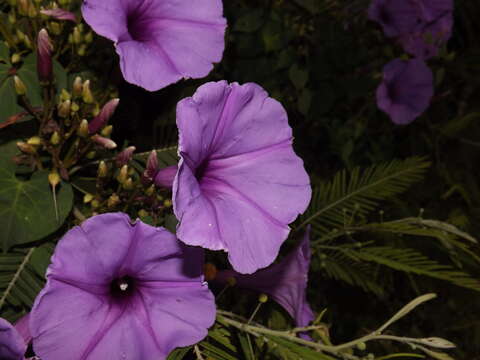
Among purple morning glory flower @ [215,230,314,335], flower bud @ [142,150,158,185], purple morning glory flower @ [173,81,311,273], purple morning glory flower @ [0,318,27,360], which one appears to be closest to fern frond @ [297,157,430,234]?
purple morning glory flower @ [215,230,314,335]

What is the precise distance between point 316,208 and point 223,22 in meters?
0.52

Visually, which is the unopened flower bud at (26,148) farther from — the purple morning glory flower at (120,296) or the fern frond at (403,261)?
the fern frond at (403,261)

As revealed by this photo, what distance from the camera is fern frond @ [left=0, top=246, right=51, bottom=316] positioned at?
0.87 metres

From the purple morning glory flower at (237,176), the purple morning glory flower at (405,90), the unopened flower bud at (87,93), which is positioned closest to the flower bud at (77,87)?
the unopened flower bud at (87,93)

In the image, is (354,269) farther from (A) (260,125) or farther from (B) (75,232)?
(B) (75,232)

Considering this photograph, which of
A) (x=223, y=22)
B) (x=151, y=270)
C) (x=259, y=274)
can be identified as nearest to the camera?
(x=151, y=270)

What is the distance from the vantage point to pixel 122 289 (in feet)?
2.74

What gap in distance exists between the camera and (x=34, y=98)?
913 millimetres

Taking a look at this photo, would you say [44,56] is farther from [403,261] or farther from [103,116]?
[403,261]

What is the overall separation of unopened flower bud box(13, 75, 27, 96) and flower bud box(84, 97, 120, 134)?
4.5 inches

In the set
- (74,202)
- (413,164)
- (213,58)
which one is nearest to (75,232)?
(74,202)

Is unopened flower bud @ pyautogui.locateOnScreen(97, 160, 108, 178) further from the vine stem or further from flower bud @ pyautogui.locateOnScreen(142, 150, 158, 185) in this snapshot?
the vine stem

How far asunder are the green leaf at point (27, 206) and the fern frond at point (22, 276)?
0.05m

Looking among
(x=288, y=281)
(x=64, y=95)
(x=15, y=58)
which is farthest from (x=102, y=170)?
(x=288, y=281)
